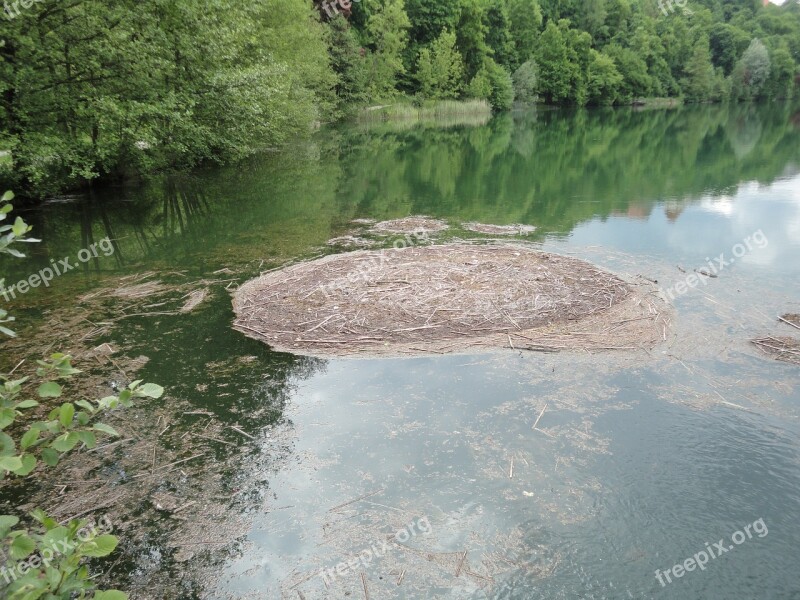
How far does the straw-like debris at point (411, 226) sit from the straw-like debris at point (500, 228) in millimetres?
724

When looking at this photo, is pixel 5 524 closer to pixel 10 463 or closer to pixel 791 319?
pixel 10 463

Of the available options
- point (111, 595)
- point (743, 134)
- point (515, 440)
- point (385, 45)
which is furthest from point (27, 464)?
point (385, 45)

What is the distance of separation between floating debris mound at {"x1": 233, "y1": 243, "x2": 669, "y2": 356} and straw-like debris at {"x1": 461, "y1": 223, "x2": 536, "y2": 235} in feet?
8.40

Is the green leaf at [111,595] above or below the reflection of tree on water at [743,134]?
A: above

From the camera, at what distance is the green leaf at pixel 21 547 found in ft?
6.28

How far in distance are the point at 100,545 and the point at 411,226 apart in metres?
12.4

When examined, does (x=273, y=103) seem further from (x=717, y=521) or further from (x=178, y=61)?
(x=717, y=521)

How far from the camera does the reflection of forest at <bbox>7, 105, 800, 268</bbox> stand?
13766mm

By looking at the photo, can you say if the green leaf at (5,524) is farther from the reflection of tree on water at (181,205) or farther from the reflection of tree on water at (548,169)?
the reflection of tree on water at (548,169)

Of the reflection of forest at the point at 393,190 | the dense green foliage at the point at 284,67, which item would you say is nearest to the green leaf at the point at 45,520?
the dense green foliage at the point at 284,67

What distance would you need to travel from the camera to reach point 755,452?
5.70 metres

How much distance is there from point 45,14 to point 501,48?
66.2m

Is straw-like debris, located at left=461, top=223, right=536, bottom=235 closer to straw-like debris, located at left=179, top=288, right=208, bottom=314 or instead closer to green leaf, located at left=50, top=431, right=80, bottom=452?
straw-like debris, located at left=179, top=288, right=208, bottom=314

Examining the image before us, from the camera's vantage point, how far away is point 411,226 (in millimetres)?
14008
